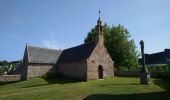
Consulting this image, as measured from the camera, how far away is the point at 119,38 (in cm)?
4869

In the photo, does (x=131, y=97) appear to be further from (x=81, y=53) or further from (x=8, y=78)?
(x=8, y=78)

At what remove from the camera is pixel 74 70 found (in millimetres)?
33531

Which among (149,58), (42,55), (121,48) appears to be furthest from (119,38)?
(42,55)

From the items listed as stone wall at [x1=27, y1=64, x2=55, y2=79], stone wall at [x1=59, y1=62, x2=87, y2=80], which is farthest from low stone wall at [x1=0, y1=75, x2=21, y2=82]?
stone wall at [x1=59, y1=62, x2=87, y2=80]

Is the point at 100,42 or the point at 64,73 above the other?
the point at 100,42

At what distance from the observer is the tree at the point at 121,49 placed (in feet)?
155

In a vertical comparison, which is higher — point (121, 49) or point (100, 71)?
point (121, 49)

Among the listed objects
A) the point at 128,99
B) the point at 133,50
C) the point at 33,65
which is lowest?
the point at 128,99

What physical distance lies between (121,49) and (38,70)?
21.3m

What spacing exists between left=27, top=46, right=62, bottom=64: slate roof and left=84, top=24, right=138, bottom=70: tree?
541 inches

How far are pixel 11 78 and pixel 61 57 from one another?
10.6 meters

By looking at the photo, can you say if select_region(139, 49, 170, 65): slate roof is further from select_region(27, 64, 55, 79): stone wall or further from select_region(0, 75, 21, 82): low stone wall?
select_region(0, 75, 21, 82): low stone wall

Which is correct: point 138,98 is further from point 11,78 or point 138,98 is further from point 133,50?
point 133,50

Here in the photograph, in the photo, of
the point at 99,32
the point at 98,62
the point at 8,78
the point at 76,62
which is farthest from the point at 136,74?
the point at 8,78
